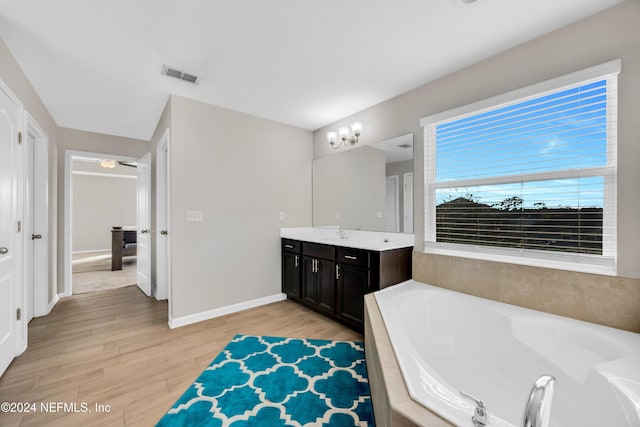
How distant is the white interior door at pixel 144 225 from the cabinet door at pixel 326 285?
101 inches

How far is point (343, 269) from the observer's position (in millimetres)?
2783

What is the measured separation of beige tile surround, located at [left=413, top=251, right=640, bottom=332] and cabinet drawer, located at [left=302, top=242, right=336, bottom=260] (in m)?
1.03

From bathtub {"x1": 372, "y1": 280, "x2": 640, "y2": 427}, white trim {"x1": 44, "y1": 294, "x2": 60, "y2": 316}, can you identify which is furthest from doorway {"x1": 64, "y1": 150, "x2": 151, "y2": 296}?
bathtub {"x1": 372, "y1": 280, "x2": 640, "y2": 427}

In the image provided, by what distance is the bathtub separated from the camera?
1056 millimetres

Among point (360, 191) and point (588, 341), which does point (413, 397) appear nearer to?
point (588, 341)

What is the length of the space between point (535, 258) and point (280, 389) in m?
2.03

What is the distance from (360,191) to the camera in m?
3.33

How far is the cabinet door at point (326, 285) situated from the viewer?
9.47ft

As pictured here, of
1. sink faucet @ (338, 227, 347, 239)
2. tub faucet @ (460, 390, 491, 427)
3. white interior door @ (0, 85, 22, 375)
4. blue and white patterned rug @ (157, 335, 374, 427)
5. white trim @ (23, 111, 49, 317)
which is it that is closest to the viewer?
tub faucet @ (460, 390, 491, 427)

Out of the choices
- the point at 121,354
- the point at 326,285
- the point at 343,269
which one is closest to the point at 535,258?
the point at 343,269

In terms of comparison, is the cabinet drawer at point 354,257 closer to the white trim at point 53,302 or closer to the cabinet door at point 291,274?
the cabinet door at point 291,274

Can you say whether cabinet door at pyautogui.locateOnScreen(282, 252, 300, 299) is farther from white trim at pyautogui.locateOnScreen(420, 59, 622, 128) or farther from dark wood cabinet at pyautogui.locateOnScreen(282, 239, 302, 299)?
white trim at pyautogui.locateOnScreen(420, 59, 622, 128)

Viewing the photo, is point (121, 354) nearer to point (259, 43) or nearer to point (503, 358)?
point (259, 43)

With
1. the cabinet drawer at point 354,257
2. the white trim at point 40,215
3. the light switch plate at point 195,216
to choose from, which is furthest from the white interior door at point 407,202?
the white trim at point 40,215
